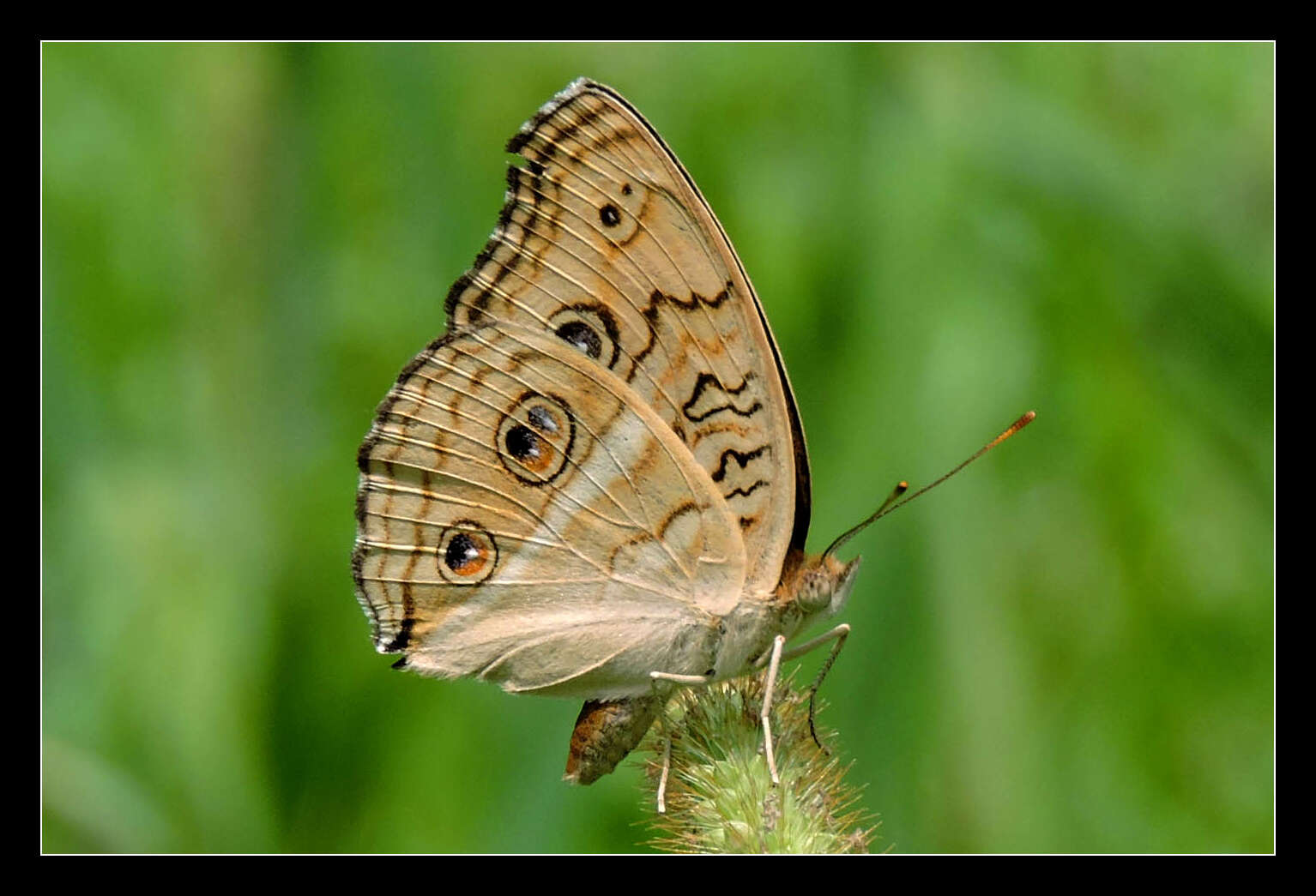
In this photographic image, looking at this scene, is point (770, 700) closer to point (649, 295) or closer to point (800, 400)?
point (649, 295)

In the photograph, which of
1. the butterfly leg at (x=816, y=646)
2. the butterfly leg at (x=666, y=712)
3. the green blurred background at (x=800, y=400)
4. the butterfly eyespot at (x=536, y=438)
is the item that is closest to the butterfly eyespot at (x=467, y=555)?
the butterfly eyespot at (x=536, y=438)

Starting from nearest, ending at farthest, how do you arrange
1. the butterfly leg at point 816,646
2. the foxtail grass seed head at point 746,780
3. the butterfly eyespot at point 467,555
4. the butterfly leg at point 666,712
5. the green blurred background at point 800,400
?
the foxtail grass seed head at point 746,780 → the butterfly leg at point 666,712 → the butterfly leg at point 816,646 → the butterfly eyespot at point 467,555 → the green blurred background at point 800,400

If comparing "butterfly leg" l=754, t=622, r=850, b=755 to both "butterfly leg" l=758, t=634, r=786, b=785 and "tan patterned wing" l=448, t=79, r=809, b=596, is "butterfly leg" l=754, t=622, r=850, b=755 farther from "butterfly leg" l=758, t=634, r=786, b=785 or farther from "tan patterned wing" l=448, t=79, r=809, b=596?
"tan patterned wing" l=448, t=79, r=809, b=596

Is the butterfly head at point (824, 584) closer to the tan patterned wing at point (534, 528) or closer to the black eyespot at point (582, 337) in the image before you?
the tan patterned wing at point (534, 528)

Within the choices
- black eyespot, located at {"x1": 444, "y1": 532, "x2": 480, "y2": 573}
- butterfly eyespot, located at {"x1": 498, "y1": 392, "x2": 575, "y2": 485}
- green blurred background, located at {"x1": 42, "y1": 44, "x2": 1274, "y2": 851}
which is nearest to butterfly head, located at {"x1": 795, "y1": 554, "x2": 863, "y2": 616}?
butterfly eyespot, located at {"x1": 498, "y1": 392, "x2": 575, "y2": 485}

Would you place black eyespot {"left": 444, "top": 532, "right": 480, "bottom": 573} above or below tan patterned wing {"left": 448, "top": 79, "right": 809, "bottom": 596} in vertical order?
below
